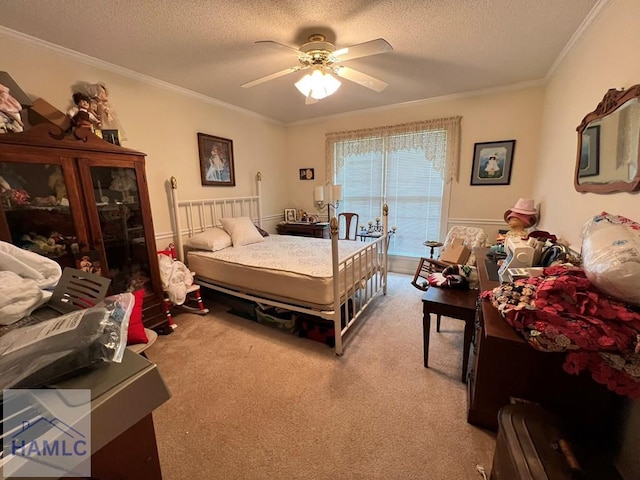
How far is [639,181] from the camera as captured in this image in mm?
1219

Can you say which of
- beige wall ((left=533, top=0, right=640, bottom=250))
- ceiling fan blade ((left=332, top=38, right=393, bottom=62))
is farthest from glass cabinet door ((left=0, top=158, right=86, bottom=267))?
beige wall ((left=533, top=0, right=640, bottom=250))

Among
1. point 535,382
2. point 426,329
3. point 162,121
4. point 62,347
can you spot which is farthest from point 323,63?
point 535,382

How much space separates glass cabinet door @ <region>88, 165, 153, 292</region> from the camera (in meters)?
2.17

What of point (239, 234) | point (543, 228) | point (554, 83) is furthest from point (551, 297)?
point (239, 234)

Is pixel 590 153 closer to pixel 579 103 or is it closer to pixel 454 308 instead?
pixel 579 103

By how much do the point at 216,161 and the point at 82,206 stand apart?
1701mm

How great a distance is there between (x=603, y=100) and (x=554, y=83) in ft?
4.56

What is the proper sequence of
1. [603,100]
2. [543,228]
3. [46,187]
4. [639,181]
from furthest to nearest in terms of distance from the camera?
[543,228] < [46,187] < [603,100] < [639,181]

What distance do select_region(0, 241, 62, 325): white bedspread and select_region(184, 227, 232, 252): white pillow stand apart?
2.06 meters

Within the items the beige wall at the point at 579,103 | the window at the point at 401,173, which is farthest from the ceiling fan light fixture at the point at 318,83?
the window at the point at 401,173

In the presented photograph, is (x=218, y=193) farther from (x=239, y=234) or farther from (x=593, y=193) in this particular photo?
(x=593, y=193)

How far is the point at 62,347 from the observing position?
538mm

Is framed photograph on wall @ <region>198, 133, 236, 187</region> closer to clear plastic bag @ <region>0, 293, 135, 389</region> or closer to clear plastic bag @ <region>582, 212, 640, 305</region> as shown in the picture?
clear plastic bag @ <region>0, 293, 135, 389</region>

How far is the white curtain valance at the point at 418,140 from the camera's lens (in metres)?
3.43
